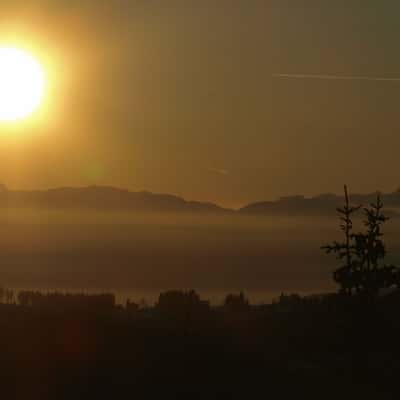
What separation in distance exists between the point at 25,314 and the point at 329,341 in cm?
1545

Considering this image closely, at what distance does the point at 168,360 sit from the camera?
119 feet

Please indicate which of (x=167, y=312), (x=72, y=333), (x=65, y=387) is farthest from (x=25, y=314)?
(x=167, y=312)

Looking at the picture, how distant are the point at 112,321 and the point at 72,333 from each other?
7.71 ft

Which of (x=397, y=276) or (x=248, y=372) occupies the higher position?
(x=397, y=276)

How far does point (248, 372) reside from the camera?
121ft

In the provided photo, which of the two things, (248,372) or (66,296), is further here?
(66,296)

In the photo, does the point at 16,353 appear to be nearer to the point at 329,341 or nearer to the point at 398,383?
the point at 398,383

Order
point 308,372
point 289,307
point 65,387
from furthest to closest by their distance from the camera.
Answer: point 289,307 < point 308,372 < point 65,387

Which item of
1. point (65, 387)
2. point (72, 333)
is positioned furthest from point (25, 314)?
point (65, 387)

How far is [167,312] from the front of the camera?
158ft

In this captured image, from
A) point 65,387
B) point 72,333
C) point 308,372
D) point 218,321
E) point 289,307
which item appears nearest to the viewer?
point 65,387

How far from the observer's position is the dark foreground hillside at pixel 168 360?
33781mm

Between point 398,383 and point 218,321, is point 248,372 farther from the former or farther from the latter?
point 218,321

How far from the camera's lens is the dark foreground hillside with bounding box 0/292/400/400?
33.8 m
